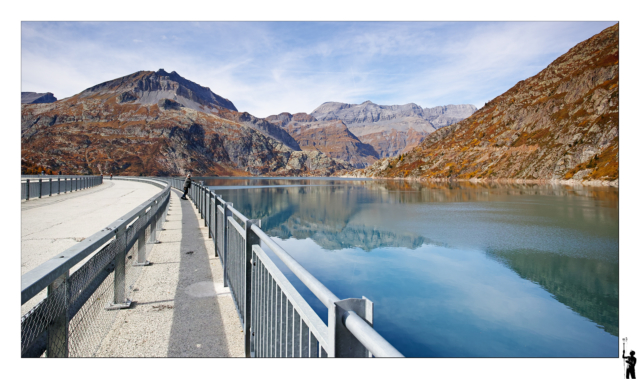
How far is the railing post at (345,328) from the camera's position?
149 centimetres

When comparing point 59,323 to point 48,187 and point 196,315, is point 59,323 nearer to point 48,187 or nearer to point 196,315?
point 196,315

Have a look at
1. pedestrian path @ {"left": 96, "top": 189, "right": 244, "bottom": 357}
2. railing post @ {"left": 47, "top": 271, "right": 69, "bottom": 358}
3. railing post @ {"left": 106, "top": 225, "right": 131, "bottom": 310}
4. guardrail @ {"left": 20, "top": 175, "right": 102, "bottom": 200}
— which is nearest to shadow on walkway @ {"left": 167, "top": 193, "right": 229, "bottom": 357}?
pedestrian path @ {"left": 96, "top": 189, "right": 244, "bottom": 357}

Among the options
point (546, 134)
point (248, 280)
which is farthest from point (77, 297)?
point (546, 134)

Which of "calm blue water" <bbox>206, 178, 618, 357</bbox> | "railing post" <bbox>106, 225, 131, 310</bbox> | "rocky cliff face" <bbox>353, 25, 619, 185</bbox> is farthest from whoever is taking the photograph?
"rocky cliff face" <bbox>353, 25, 619, 185</bbox>

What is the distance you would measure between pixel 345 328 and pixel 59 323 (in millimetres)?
2516

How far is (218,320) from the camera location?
4465 millimetres

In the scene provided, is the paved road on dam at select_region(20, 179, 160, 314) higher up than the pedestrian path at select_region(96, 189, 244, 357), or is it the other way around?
the paved road on dam at select_region(20, 179, 160, 314)

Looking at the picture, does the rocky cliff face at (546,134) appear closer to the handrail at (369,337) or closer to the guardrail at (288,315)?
the guardrail at (288,315)

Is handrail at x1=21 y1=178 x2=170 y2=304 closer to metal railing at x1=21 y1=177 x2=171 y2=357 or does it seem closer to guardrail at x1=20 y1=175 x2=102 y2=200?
metal railing at x1=21 y1=177 x2=171 y2=357

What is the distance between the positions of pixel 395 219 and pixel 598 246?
35.3ft

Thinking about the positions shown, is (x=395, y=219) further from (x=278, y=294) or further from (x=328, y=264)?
(x=278, y=294)

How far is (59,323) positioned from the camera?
2703 millimetres

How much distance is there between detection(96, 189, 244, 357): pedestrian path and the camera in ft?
12.3

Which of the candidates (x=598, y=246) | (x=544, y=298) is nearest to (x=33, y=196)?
(x=544, y=298)
